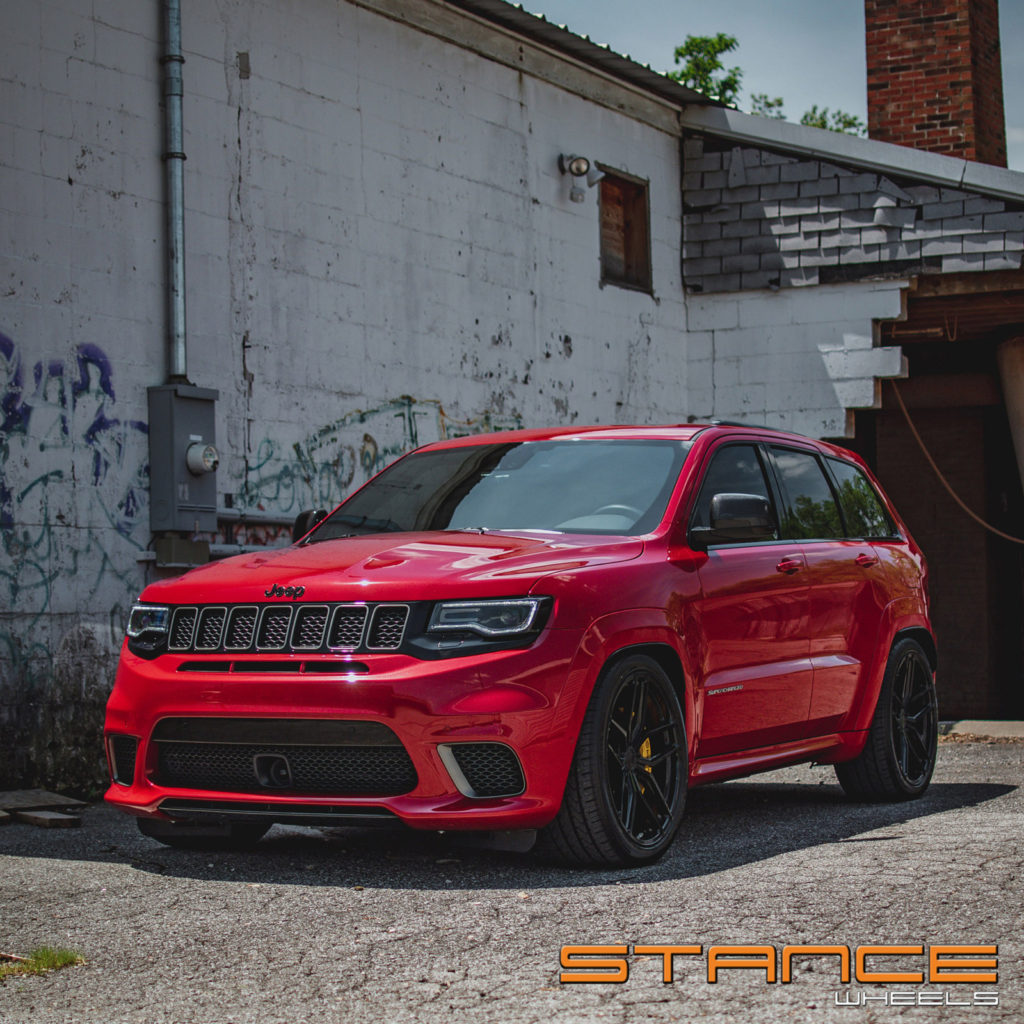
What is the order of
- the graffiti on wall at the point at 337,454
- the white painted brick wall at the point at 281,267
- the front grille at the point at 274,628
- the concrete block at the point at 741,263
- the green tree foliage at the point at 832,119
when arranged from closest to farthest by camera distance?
the front grille at the point at 274,628
the white painted brick wall at the point at 281,267
the graffiti on wall at the point at 337,454
the concrete block at the point at 741,263
the green tree foliage at the point at 832,119

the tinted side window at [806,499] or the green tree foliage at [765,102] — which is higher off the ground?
the green tree foliage at [765,102]

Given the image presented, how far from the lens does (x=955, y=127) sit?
1956cm

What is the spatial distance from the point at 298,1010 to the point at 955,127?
17731 mm

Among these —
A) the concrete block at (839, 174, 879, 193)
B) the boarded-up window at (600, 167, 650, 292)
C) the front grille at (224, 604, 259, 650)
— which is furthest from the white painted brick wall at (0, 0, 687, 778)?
the front grille at (224, 604, 259, 650)

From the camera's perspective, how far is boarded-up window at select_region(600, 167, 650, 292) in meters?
15.9

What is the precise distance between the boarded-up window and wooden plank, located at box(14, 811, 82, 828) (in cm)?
934

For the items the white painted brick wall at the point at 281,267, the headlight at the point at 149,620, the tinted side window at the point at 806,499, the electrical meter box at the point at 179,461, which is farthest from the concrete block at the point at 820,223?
the headlight at the point at 149,620

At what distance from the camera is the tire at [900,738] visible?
7.86 metres

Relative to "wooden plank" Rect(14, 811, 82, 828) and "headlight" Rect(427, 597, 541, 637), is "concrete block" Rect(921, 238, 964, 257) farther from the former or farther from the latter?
"headlight" Rect(427, 597, 541, 637)

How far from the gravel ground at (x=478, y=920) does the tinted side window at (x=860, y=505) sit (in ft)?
5.29

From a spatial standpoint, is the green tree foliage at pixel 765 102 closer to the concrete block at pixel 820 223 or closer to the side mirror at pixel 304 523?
the concrete block at pixel 820 223

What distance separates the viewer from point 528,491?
22.0 ft

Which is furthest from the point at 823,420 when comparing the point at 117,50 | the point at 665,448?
the point at 665,448

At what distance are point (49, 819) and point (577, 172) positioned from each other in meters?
9.03
